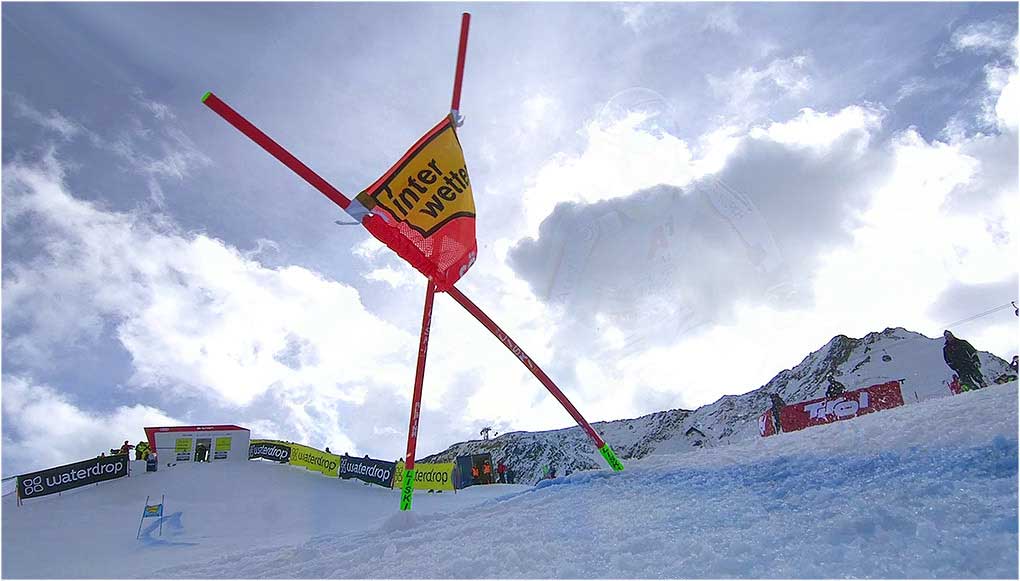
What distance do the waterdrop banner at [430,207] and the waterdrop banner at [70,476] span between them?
82.9 feet

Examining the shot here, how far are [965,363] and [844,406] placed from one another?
4256mm

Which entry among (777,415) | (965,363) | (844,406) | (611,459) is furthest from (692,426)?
(611,459)

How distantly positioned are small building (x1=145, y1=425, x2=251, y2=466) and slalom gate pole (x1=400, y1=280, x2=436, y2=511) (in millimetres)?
28933

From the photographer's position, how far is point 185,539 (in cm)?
1930

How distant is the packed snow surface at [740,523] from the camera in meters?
6.44

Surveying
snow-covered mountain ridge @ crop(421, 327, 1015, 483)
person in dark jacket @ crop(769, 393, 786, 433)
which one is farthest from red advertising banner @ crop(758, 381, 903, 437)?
snow-covered mountain ridge @ crop(421, 327, 1015, 483)

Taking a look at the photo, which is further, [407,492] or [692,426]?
[692,426]

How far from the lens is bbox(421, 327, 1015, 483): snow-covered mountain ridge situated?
113m

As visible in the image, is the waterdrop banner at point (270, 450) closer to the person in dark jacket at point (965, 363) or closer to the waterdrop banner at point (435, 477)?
the waterdrop banner at point (435, 477)

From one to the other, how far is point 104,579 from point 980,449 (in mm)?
14274

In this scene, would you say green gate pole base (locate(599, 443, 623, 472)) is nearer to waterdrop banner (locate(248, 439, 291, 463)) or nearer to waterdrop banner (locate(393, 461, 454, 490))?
waterdrop banner (locate(393, 461, 454, 490))

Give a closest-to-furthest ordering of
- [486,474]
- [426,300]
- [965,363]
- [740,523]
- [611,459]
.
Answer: [740,523], [426,300], [611,459], [965,363], [486,474]

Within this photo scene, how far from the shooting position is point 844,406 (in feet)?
76.8

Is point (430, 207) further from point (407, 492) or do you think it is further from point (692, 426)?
point (692, 426)
